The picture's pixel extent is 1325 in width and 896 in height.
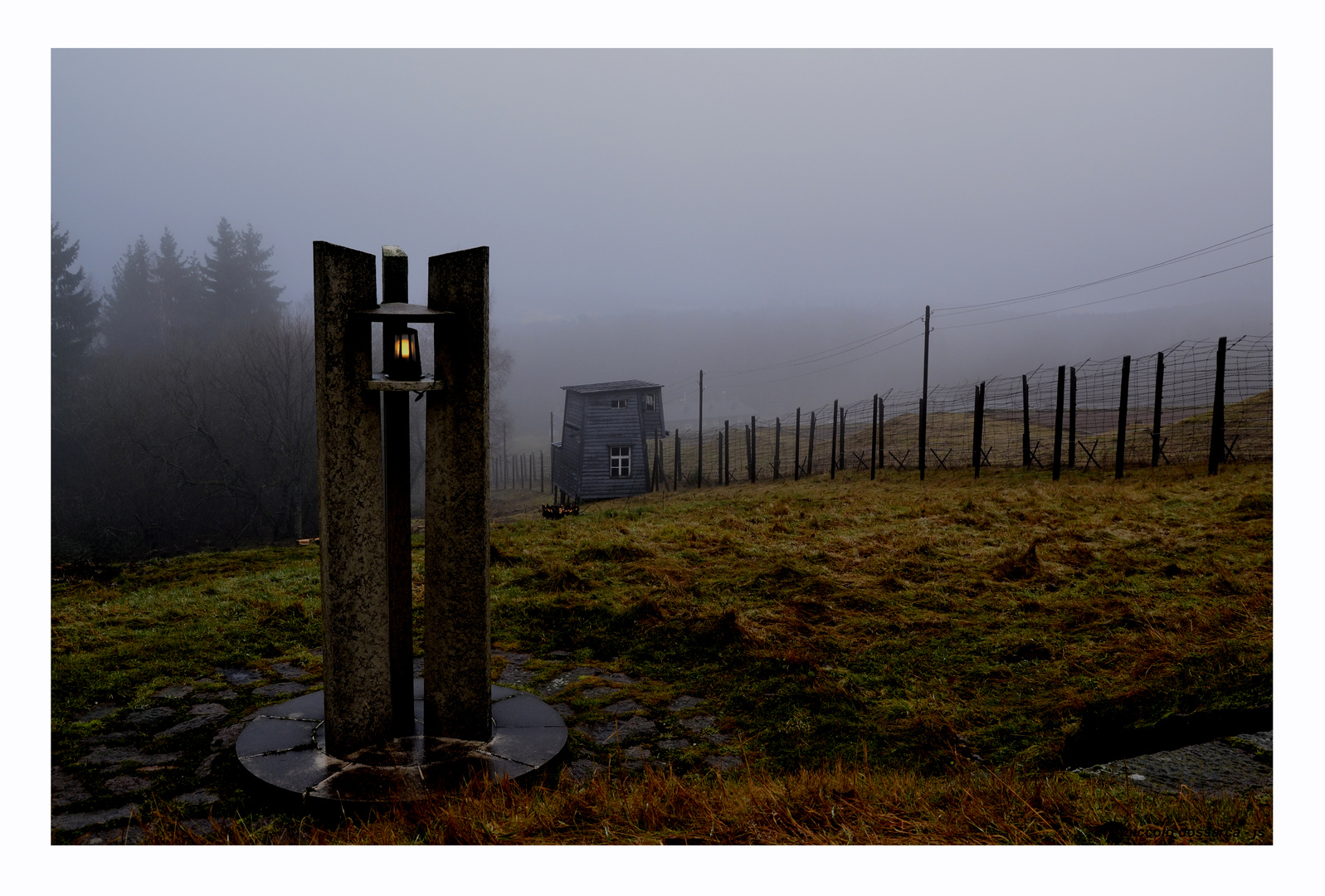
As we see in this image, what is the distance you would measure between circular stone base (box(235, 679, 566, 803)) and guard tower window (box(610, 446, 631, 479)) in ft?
82.1

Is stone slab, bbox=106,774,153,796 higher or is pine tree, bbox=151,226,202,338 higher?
pine tree, bbox=151,226,202,338

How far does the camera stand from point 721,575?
838cm

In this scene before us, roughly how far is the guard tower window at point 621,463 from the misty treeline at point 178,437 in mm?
9016

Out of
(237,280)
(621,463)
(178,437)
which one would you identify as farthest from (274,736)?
(237,280)

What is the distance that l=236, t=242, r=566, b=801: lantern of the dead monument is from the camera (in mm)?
3762

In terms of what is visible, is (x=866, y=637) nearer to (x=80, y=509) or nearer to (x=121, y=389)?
(x=80, y=509)

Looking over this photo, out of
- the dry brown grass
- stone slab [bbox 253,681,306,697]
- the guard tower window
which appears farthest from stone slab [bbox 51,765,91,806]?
the guard tower window

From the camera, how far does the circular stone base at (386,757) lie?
3.64 meters

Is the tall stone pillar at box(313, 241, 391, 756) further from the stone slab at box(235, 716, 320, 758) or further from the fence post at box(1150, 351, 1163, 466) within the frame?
the fence post at box(1150, 351, 1163, 466)

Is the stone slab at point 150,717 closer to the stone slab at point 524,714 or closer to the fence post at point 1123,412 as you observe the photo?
the stone slab at point 524,714

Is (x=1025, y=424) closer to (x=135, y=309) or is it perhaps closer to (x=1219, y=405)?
(x=1219, y=405)

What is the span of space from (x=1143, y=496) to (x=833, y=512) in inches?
220

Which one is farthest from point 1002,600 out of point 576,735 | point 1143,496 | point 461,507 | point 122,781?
point 1143,496

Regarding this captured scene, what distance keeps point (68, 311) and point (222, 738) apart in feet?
124
